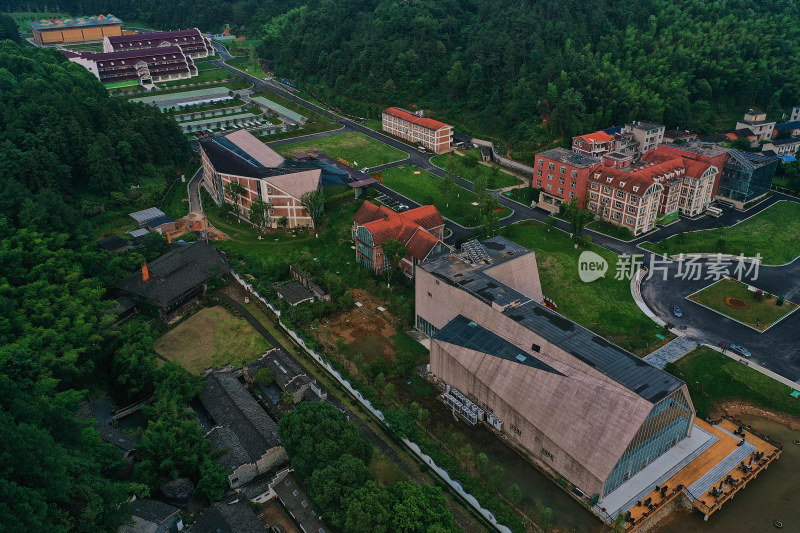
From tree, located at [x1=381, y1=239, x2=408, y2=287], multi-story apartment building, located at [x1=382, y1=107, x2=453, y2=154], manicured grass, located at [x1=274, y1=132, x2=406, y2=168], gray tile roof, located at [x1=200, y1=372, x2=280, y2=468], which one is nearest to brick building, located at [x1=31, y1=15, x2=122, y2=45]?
manicured grass, located at [x1=274, y1=132, x2=406, y2=168]

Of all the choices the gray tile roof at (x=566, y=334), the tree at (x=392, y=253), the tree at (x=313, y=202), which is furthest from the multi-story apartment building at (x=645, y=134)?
the gray tile roof at (x=566, y=334)

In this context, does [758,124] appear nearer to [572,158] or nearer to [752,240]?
[752,240]

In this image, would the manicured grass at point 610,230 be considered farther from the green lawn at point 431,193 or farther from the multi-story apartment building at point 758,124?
the multi-story apartment building at point 758,124

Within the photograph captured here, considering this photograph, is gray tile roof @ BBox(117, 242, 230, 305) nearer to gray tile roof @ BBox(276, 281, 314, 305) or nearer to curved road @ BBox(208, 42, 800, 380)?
gray tile roof @ BBox(276, 281, 314, 305)

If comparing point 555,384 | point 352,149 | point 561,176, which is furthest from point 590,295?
point 352,149

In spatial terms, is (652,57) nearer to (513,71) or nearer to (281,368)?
(513,71)
